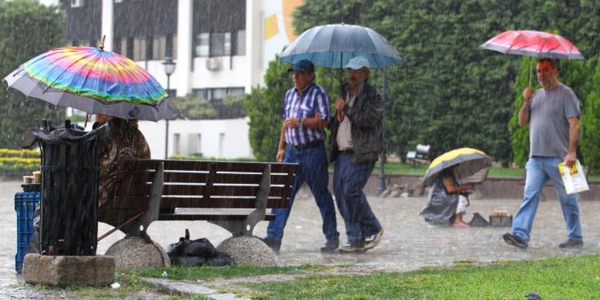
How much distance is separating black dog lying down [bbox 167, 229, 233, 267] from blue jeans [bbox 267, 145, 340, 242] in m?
2.35

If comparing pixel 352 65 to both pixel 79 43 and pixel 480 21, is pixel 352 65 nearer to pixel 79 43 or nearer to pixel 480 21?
pixel 480 21

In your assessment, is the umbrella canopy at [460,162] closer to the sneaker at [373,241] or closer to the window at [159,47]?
the sneaker at [373,241]

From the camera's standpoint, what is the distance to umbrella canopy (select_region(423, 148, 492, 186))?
18.1 m

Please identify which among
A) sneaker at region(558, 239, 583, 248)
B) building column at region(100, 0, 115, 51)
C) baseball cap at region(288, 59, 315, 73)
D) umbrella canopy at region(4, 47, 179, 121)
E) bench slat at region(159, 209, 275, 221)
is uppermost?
building column at region(100, 0, 115, 51)

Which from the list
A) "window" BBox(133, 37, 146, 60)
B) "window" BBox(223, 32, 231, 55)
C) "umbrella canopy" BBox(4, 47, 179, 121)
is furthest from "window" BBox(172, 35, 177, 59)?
"umbrella canopy" BBox(4, 47, 179, 121)

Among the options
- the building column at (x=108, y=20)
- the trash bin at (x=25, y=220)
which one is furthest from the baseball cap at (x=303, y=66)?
the building column at (x=108, y=20)

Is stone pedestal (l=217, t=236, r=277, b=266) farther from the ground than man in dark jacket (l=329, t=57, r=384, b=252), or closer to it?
closer to it

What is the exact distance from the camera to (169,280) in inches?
353

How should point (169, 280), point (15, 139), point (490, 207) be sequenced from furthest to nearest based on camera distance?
1. point (15, 139)
2. point (490, 207)
3. point (169, 280)

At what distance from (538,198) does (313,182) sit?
2500 millimetres

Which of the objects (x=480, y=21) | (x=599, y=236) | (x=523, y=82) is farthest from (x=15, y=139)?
(x=599, y=236)

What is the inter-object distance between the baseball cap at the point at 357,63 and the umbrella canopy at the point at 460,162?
5.33 meters

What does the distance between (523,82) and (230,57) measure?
113ft

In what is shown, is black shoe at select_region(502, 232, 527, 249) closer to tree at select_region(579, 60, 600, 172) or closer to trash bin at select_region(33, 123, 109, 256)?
trash bin at select_region(33, 123, 109, 256)
